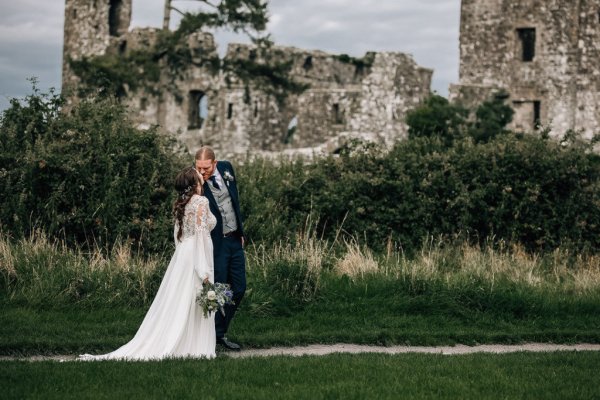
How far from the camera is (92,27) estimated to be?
129 feet

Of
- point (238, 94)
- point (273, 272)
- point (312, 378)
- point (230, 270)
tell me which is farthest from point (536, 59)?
point (312, 378)

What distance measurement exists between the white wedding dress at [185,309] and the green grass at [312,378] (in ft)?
1.50

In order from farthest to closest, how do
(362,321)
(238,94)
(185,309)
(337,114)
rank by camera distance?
(238,94), (337,114), (362,321), (185,309)

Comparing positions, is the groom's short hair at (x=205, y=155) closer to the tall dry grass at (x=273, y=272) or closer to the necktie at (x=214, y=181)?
the necktie at (x=214, y=181)

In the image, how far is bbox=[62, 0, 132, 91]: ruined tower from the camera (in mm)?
39094

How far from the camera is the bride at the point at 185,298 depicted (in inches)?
424

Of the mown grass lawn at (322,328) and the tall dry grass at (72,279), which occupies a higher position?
the tall dry grass at (72,279)

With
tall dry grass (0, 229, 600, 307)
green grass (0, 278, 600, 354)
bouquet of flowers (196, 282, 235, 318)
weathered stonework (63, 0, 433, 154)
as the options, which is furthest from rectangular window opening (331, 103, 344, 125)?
bouquet of flowers (196, 282, 235, 318)

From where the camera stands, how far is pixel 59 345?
11.3 metres

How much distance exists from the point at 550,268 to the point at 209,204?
882 cm

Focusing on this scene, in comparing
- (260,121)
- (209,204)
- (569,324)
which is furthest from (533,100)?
(209,204)

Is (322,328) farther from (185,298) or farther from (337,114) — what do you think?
(337,114)

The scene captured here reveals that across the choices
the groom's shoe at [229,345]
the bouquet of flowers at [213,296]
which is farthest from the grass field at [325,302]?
the bouquet of flowers at [213,296]

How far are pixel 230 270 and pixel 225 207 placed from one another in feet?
2.47
